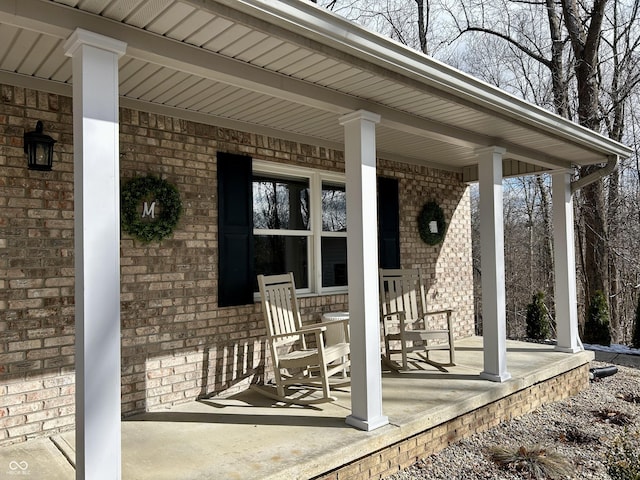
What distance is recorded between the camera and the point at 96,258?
2137 millimetres

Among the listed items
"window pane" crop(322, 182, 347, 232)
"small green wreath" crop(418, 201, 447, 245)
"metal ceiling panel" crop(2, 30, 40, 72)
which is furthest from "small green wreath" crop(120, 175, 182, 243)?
"small green wreath" crop(418, 201, 447, 245)

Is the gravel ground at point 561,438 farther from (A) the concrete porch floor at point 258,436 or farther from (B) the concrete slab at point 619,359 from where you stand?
(B) the concrete slab at point 619,359

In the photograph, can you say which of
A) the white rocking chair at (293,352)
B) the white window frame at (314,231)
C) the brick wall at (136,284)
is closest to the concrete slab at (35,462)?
the brick wall at (136,284)

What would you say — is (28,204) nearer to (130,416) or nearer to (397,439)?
(130,416)

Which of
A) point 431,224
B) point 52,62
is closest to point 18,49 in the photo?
point 52,62

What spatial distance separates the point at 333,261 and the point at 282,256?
2.33 ft

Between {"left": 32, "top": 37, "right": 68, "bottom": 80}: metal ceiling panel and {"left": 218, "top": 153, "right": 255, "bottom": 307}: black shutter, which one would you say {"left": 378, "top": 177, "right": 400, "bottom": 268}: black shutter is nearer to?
{"left": 218, "top": 153, "right": 255, "bottom": 307}: black shutter

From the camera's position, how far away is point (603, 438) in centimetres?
405

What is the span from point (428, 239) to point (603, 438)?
2930mm

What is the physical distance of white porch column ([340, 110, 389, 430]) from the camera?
332 centimetres

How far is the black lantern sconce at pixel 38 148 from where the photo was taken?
311 centimetres

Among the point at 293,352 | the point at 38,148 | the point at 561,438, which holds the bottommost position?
the point at 561,438

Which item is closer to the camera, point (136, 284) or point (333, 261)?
point (136, 284)

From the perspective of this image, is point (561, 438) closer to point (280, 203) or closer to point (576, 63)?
point (280, 203)
